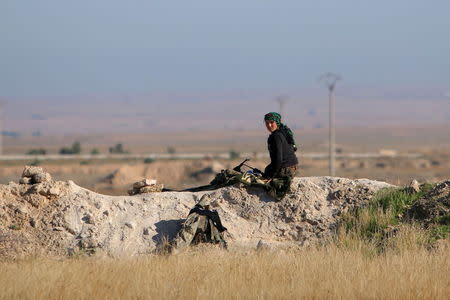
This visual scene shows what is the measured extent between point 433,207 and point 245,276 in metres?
4.11

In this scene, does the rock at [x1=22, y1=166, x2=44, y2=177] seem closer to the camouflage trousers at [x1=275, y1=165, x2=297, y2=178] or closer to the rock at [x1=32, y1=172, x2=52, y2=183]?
the rock at [x1=32, y1=172, x2=52, y2=183]

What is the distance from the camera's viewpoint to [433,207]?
1409 centimetres

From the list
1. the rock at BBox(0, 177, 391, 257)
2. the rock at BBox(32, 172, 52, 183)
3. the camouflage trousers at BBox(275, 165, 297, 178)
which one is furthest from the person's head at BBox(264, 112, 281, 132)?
the rock at BBox(32, 172, 52, 183)

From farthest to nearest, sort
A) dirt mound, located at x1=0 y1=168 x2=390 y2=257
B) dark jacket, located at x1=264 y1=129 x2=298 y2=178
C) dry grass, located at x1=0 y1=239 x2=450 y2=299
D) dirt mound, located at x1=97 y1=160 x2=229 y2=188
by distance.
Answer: dirt mound, located at x1=97 y1=160 x2=229 y2=188, dark jacket, located at x1=264 y1=129 x2=298 y2=178, dirt mound, located at x1=0 y1=168 x2=390 y2=257, dry grass, located at x1=0 y1=239 x2=450 y2=299

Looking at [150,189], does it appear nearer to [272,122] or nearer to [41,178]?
[41,178]

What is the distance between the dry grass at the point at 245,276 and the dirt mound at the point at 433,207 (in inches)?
43.7

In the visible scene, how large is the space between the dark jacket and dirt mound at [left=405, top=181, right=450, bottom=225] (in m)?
Result: 1.89

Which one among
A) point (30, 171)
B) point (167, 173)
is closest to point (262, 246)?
point (30, 171)

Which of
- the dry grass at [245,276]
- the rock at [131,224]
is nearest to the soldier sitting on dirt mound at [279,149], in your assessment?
the dry grass at [245,276]

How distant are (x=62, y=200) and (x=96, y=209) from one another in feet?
1.75

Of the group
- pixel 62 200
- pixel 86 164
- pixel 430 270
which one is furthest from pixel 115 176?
pixel 430 270

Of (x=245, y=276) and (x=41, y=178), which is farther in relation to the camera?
(x=41, y=178)

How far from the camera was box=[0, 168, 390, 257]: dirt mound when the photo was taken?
13719mm

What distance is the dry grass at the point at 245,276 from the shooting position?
10.0m
